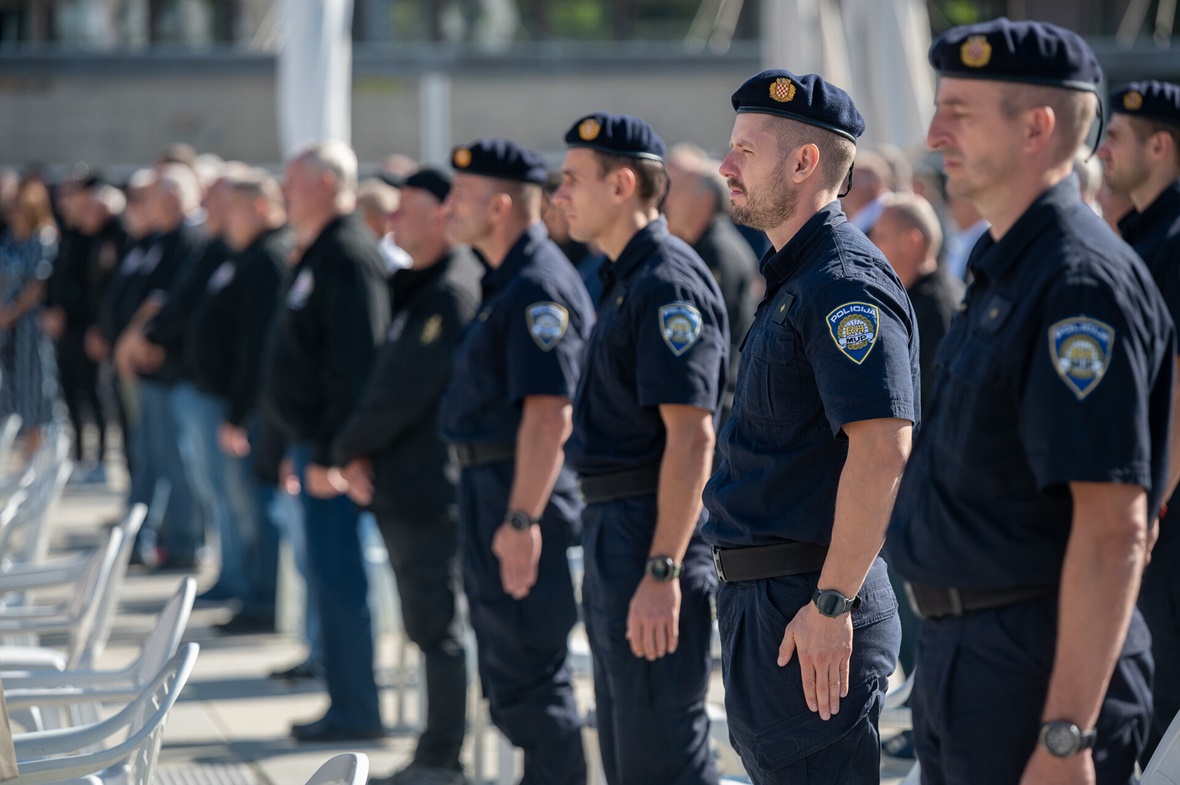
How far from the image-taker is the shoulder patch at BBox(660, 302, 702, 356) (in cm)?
372

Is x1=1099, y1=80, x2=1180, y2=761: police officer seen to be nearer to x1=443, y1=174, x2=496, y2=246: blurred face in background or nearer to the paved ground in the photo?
the paved ground

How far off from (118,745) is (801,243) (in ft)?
5.81

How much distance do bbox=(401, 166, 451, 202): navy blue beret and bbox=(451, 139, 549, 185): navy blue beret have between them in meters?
0.51

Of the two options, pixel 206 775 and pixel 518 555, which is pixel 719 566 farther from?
pixel 206 775

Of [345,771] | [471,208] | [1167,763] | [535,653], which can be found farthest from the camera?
[471,208]

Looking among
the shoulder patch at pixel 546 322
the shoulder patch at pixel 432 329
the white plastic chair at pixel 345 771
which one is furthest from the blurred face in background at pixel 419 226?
the white plastic chair at pixel 345 771

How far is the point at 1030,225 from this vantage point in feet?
7.97

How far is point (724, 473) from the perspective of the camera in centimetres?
308

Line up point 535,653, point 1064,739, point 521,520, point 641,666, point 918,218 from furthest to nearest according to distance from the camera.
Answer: point 918,218
point 535,653
point 521,520
point 641,666
point 1064,739

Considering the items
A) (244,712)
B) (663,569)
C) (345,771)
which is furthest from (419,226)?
(345,771)

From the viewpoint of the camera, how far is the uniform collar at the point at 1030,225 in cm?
242

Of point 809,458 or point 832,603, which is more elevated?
point 809,458

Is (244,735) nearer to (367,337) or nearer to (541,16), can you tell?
(367,337)

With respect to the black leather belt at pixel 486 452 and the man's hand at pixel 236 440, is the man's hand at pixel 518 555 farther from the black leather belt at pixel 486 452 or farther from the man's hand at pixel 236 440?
the man's hand at pixel 236 440
